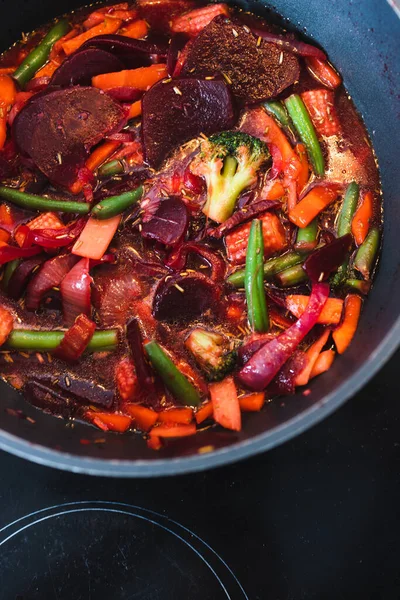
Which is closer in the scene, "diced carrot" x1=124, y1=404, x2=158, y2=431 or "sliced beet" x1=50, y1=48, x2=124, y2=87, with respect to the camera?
"diced carrot" x1=124, y1=404, x2=158, y2=431

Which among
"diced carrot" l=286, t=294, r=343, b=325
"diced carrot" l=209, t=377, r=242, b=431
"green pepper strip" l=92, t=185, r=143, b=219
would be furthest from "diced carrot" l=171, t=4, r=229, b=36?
"diced carrot" l=209, t=377, r=242, b=431

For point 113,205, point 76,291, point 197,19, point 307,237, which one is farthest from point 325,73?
point 76,291

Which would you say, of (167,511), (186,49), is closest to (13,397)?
(167,511)

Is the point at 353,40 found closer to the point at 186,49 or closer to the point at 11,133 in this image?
the point at 186,49

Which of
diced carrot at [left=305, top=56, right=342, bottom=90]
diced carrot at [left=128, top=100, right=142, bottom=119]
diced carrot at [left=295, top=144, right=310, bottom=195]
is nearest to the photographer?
diced carrot at [left=295, top=144, right=310, bottom=195]

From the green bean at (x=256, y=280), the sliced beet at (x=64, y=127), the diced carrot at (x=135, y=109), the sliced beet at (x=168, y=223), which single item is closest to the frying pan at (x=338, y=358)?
the green bean at (x=256, y=280)

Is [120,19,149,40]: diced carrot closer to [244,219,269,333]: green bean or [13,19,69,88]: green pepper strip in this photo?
[13,19,69,88]: green pepper strip

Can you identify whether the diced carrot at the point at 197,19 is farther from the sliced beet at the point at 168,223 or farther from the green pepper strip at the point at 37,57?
the sliced beet at the point at 168,223
